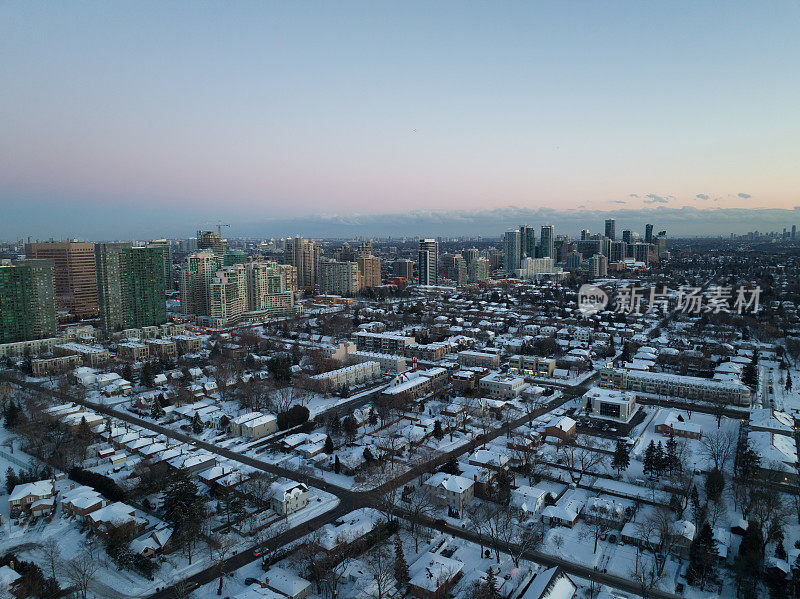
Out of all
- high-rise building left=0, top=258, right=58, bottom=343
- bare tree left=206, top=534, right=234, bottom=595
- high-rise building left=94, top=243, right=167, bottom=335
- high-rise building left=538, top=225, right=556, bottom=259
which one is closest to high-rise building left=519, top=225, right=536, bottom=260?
high-rise building left=538, top=225, right=556, bottom=259

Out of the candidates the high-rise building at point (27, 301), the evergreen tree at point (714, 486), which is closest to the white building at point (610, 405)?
→ the evergreen tree at point (714, 486)

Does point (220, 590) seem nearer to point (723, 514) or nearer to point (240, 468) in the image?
point (240, 468)

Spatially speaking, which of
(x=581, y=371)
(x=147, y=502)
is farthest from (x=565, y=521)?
(x=581, y=371)

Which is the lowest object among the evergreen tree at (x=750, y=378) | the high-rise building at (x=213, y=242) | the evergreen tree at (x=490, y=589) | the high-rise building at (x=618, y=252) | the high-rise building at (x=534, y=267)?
the evergreen tree at (x=490, y=589)

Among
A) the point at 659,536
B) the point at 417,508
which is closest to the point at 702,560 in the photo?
the point at 659,536

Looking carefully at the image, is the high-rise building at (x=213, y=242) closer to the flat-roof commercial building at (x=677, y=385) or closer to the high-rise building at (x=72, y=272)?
the high-rise building at (x=72, y=272)
